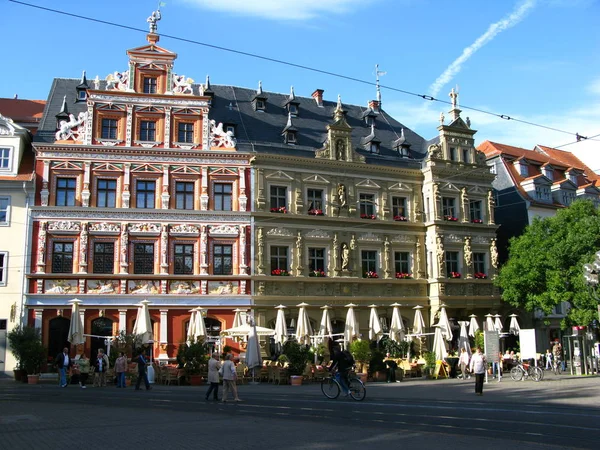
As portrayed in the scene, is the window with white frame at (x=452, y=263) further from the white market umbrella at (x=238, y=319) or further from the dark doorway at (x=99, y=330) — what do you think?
the dark doorway at (x=99, y=330)

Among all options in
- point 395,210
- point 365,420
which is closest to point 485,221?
point 395,210

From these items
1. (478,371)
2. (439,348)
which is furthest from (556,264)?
(478,371)

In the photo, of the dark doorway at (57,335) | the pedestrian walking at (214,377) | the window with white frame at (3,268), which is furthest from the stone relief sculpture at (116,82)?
the pedestrian walking at (214,377)

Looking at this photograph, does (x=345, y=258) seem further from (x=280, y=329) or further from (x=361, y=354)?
(x=361, y=354)

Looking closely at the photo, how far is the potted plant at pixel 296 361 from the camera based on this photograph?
28016 mm

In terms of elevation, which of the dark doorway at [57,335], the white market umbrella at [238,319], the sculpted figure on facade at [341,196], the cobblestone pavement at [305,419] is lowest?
the cobblestone pavement at [305,419]

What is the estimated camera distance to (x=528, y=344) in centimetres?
2966

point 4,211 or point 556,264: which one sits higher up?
point 4,211

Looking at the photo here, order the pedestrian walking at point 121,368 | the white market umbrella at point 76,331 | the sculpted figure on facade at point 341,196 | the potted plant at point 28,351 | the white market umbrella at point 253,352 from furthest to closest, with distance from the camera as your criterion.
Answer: the sculpted figure on facade at point 341,196
the potted plant at point 28,351
the white market umbrella at point 76,331
the white market umbrella at point 253,352
the pedestrian walking at point 121,368

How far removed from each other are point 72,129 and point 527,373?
2628cm

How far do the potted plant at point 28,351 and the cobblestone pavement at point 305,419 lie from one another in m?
5.90

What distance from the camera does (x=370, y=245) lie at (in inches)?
1538

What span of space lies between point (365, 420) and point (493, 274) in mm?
29019

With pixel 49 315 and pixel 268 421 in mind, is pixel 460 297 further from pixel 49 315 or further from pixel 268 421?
pixel 268 421
